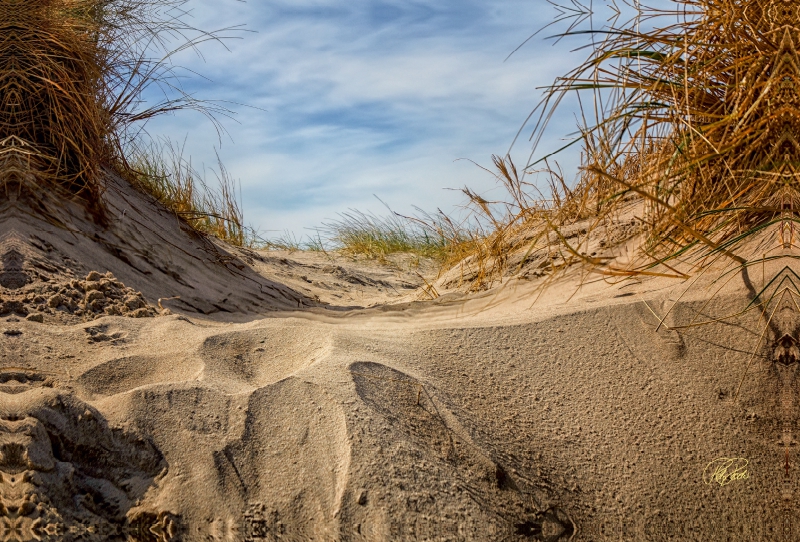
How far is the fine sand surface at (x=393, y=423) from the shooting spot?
5.38 feet

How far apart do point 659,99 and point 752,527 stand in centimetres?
144

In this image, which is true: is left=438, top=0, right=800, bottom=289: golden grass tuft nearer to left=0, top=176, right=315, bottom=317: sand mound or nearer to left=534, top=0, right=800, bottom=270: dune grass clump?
left=534, top=0, right=800, bottom=270: dune grass clump

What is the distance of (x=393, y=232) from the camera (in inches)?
291

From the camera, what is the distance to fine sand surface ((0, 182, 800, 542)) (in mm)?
1639

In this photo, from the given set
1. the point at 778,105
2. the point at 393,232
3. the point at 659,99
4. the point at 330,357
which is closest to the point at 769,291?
the point at 778,105

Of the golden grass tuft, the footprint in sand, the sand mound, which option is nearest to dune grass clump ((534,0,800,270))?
the golden grass tuft
